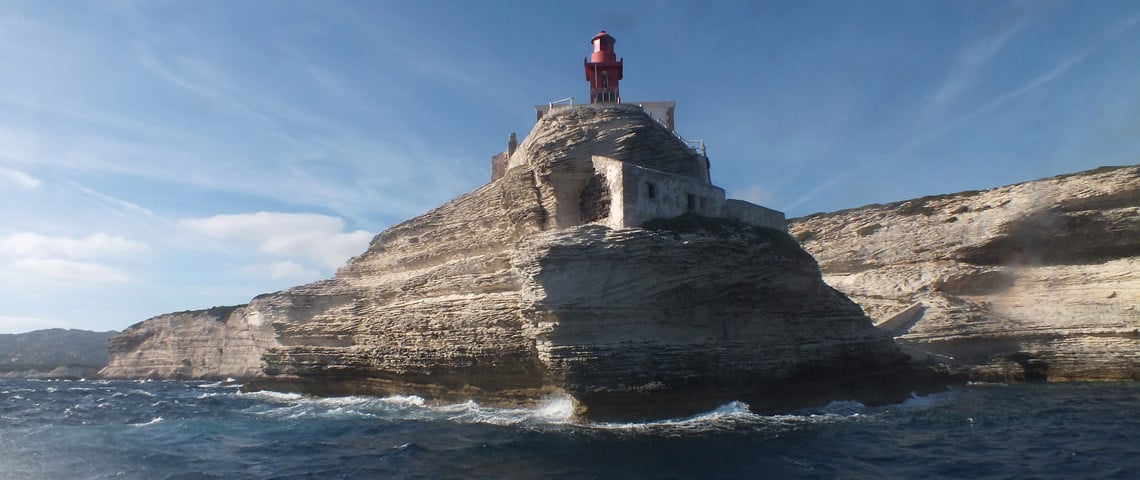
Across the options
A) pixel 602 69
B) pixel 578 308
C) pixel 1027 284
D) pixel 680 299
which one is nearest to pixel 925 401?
pixel 680 299

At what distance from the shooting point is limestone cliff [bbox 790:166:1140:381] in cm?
2408

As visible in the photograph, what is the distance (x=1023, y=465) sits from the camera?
10.4 meters

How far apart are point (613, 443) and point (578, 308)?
3534mm

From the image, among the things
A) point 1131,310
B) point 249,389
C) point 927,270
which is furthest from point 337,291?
point 1131,310

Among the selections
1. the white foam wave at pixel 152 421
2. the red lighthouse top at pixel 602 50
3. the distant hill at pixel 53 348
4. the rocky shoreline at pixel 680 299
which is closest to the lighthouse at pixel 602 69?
the red lighthouse top at pixel 602 50

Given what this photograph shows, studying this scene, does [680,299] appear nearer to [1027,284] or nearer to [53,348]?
[1027,284]

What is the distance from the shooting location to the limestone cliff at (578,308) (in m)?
15.3

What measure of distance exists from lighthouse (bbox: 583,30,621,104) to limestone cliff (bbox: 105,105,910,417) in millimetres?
9028

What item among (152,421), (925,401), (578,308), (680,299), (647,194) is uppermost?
(647,194)

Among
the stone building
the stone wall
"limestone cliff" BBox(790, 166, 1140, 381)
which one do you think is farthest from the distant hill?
"limestone cliff" BBox(790, 166, 1140, 381)

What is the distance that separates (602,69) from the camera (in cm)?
2972

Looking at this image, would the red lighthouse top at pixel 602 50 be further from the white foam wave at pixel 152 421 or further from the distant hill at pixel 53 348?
the distant hill at pixel 53 348

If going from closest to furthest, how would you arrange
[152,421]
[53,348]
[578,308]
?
[578,308] < [152,421] < [53,348]

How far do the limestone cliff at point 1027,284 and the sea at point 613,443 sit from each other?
4295mm
